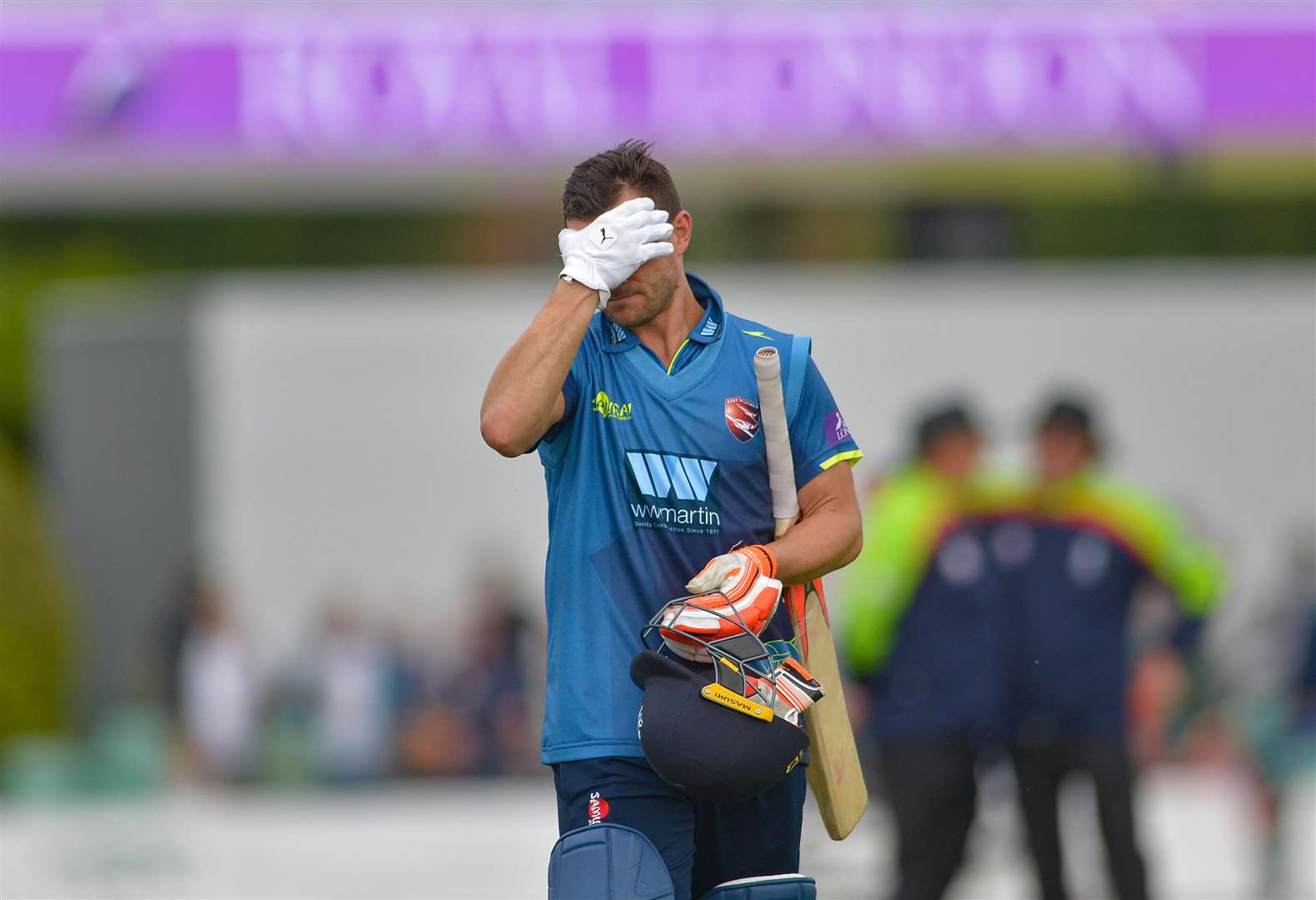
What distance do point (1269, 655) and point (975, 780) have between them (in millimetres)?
8183

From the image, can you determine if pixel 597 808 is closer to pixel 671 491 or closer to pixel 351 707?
pixel 671 491

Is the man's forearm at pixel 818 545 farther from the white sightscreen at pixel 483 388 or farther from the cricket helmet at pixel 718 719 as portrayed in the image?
the white sightscreen at pixel 483 388

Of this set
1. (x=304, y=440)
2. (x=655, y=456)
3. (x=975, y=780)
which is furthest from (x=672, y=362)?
(x=304, y=440)

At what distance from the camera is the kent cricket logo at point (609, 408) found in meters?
4.50

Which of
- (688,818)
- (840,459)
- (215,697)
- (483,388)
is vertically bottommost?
(688,818)

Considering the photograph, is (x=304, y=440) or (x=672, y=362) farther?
(x=304, y=440)

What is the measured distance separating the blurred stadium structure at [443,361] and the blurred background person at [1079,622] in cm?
474

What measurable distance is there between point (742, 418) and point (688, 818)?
866 millimetres

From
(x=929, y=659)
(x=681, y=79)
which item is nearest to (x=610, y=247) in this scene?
(x=929, y=659)

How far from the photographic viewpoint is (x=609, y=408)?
178 inches

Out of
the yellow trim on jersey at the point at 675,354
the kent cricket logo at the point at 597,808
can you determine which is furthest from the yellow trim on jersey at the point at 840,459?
the kent cricket logo at the point at 597,808

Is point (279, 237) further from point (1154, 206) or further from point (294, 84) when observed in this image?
point (1154, 206)

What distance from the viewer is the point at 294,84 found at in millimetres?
18547

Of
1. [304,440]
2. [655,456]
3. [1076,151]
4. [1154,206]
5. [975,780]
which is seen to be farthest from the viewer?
[1154,206]
